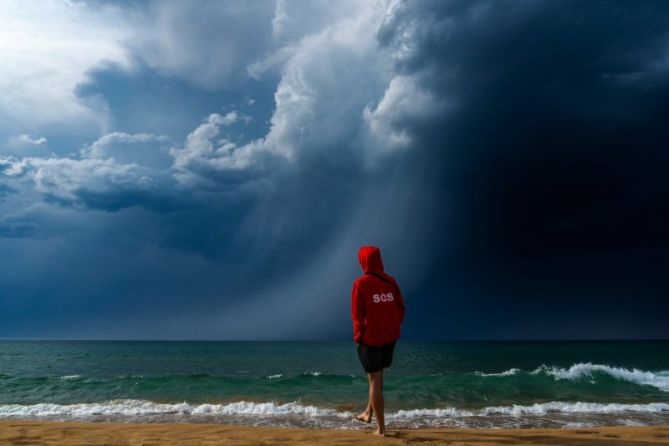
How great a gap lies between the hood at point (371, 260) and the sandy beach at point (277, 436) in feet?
7.32

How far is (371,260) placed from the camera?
19.0 ft

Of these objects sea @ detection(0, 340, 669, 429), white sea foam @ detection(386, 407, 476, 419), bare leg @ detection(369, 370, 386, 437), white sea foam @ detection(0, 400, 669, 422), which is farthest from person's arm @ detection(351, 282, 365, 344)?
white sea foam @ detection(386, 407, 476, 419)

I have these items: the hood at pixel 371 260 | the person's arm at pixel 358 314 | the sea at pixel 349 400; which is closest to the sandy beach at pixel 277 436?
the sea at pixel 349 400

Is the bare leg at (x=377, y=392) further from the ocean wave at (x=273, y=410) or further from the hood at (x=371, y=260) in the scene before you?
the ocean wave at (x=273, y=410)

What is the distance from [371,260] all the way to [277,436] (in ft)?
9.62

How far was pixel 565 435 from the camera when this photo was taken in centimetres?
667

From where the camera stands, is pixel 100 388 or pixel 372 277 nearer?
pixel 372 277

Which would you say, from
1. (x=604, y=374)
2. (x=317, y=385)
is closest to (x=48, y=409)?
(x=317, y=385)

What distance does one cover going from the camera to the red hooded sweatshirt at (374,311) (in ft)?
18.2

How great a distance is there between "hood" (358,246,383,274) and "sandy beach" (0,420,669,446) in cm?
223

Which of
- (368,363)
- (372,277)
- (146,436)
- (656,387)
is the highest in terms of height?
(372,277)

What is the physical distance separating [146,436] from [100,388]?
951 cm

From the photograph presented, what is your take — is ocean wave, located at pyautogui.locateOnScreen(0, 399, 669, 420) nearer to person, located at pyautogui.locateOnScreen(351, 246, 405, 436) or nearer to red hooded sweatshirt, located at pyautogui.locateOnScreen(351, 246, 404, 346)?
person, located at pyautogui.locateOnScreen(351, 246, 405, 436)

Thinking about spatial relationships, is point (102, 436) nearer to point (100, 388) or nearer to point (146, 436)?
point (146, 436)
